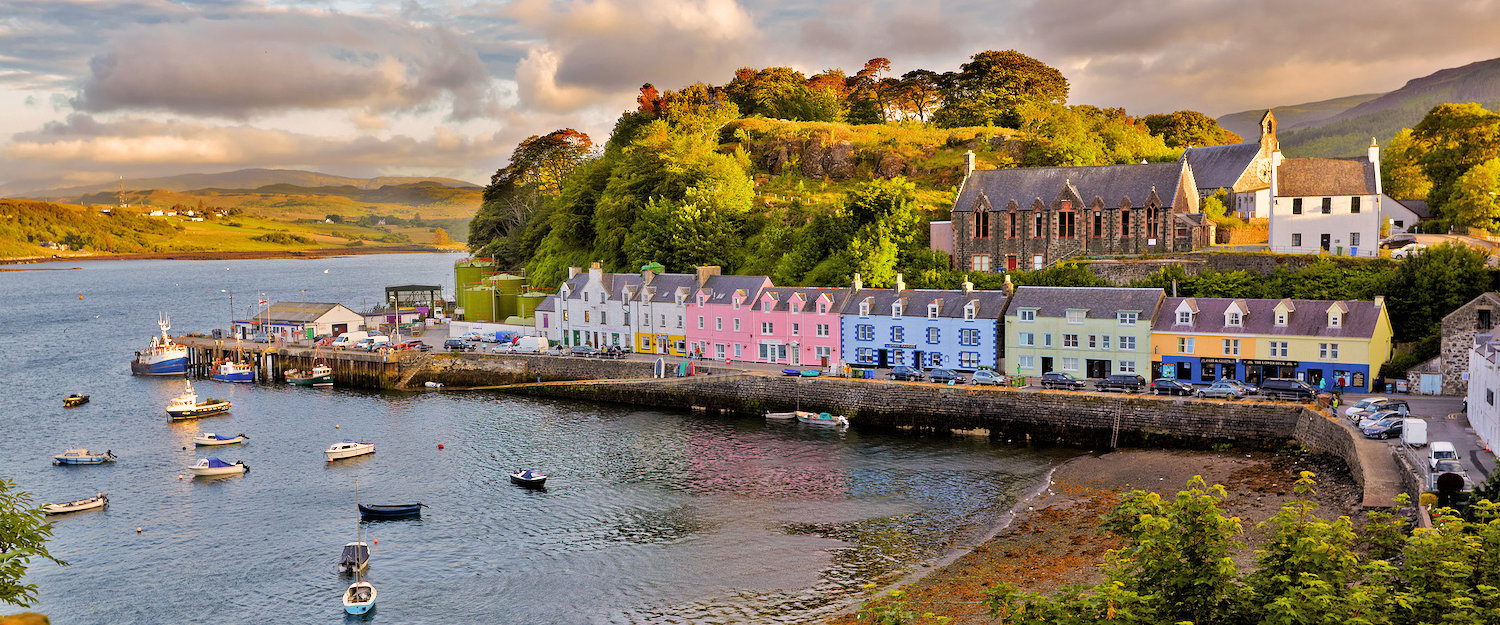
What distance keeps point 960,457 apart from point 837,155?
56.1 metres

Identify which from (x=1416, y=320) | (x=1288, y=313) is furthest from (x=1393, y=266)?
(x=1288, y=313)

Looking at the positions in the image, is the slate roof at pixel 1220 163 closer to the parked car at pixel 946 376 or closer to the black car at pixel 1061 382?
the black car at pixel 1061 382

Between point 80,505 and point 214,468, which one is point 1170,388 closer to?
point 214,468

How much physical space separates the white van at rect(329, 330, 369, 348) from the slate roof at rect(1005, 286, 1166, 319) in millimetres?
53060

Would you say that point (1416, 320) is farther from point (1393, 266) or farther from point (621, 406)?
point (621, 406)

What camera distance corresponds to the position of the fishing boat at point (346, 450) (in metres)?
50.7

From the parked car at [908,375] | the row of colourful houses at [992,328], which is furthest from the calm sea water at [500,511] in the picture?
the row of colourful houses at [992,328]

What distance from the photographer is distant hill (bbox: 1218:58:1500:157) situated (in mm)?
144500

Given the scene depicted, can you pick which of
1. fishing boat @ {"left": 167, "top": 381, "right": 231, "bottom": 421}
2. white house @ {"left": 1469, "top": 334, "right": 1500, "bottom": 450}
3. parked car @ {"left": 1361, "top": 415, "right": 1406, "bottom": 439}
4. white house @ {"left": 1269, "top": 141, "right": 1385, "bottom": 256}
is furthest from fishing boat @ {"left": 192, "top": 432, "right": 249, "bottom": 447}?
white house @ {"left": 1269, "top": 141, "right": 1385, "bottom": 256}

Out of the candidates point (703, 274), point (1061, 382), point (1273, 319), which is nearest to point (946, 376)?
point (1061, 382)

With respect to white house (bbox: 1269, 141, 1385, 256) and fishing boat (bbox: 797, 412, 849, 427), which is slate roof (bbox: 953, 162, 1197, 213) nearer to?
white house (bbox: 1269, 141, 1385, 256)

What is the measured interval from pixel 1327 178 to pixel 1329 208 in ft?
7.11

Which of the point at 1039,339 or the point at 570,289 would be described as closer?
the point at 1039,339

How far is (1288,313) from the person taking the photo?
52.8m
